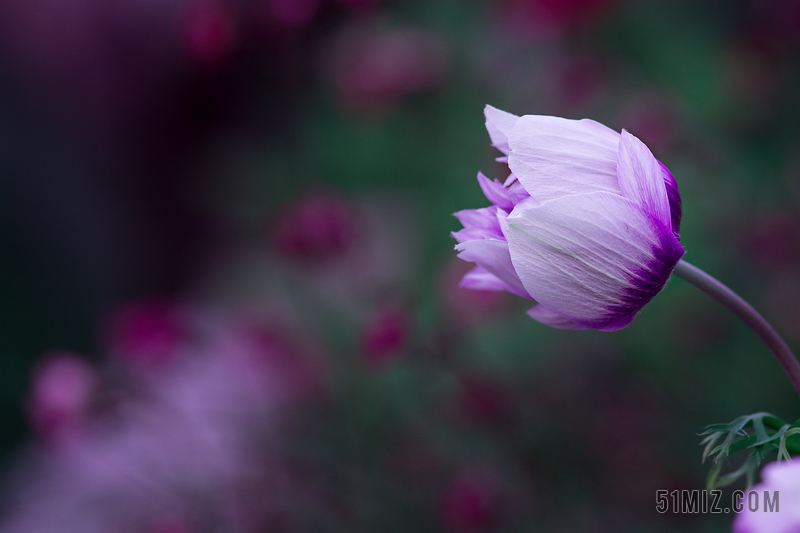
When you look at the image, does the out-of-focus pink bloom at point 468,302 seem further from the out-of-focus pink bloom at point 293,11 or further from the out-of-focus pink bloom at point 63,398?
the out-of-focus pink bloom at point 63,398

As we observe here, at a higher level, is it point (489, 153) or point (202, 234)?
point (202, 234)

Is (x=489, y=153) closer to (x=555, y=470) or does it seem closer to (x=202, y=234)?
(x=555, y=470)

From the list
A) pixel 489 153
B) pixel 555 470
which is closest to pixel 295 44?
pixel 489 153

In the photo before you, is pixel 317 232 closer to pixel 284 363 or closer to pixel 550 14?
pixel 284 363

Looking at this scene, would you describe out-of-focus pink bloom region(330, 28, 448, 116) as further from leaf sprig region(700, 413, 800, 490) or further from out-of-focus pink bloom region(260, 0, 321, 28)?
leaf sprig region(700, 413, 800, 490)

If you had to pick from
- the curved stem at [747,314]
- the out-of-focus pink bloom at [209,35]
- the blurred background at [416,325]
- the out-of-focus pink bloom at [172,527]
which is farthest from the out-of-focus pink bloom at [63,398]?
the curved stem at [747,314]

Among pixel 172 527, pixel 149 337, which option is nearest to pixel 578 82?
pixel 149 337
